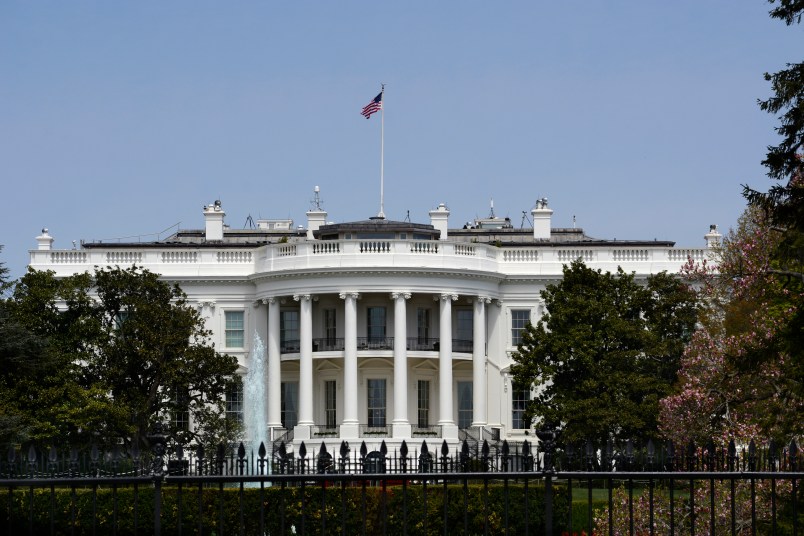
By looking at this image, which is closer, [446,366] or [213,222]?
[446,366]

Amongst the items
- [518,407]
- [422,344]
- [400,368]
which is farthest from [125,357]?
[518,407]

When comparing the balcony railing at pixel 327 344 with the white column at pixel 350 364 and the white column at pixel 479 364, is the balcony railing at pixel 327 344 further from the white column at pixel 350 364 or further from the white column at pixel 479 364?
the white column at pixel 479 364

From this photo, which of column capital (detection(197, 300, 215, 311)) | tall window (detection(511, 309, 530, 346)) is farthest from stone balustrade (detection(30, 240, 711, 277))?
tall window (detection(511, 309, 530, 346))

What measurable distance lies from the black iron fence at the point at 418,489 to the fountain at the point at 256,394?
2461 centimetres

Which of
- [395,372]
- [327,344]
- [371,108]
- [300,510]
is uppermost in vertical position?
[371,108]

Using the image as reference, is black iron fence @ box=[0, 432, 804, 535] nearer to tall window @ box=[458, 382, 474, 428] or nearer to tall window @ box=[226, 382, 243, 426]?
tall window @ box=[458, 382, 474, 428]

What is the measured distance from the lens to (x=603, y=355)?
63906 mm

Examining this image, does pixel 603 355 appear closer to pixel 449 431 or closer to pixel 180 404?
pixel 449 431

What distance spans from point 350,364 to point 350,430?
10.1 ft

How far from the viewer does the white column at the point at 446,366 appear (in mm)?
76312

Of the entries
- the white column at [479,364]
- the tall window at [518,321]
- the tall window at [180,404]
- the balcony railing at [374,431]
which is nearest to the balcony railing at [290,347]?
the balcony railing at [374,431]

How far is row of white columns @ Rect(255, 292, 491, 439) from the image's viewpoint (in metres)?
75.8

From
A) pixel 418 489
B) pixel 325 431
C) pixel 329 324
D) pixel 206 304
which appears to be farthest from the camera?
pixel 206 304

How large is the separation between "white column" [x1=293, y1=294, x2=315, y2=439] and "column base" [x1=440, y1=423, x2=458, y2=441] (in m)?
5.82
